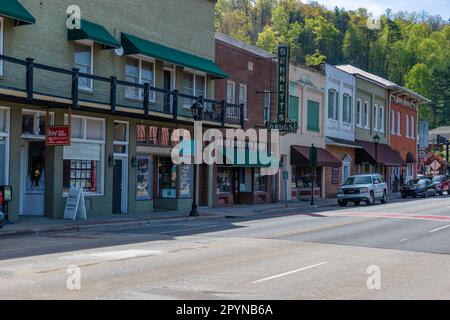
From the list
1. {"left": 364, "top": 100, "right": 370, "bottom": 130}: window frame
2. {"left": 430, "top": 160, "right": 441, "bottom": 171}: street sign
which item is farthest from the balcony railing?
{"left": 430, "top": 160, "right": 441, "bottom": 171}: street sign

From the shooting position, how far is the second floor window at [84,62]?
23.3 metres

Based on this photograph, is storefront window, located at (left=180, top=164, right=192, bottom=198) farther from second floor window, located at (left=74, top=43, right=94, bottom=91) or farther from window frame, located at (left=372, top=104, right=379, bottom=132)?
window frame, located at (left=372, top=104, right=379, bottom=132)

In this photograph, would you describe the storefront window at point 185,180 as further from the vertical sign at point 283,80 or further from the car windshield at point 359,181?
the car windshield at point 359,181

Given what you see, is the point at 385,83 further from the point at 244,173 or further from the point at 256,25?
the point at 256,25

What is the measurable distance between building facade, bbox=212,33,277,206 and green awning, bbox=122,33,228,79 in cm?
177

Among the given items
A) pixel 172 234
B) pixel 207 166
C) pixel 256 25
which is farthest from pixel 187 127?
pixel 256 25

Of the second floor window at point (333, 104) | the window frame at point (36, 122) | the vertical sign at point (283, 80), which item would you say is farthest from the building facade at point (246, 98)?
the window frame at point (36, 122)

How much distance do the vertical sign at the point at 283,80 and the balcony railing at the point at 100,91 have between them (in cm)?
541

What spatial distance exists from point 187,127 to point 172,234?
11594mm

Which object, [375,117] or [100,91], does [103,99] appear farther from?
[375,117]

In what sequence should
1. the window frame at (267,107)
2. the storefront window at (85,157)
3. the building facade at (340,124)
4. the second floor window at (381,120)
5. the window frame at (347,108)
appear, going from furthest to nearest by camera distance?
the second floor window at (381,120) < the window frame at (347,108) < the building facade at (340,124) < the window frame at (267,107) < the storefront window at (85,157)

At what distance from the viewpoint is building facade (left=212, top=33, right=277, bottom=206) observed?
1267 inches

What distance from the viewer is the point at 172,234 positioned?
60.0 feet

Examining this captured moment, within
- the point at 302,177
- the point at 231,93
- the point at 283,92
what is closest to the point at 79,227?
the point at 231,93
